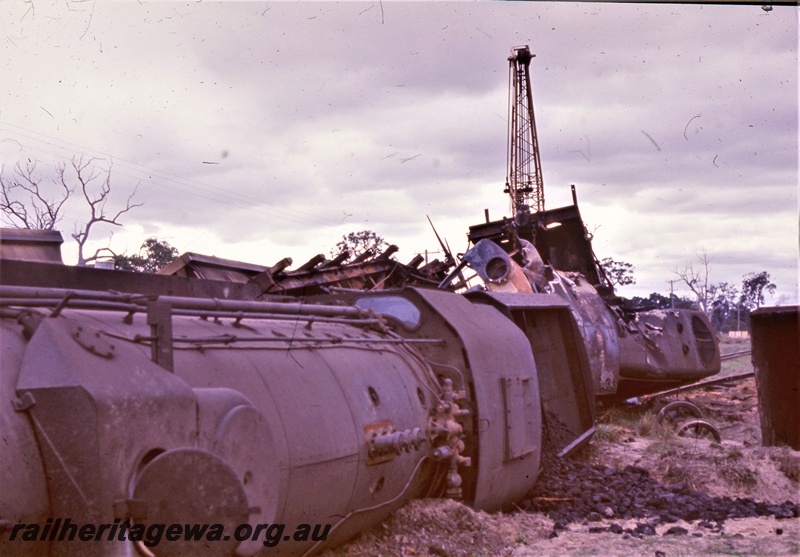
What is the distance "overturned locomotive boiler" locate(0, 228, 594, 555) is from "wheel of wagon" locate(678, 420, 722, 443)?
5422 millimetres

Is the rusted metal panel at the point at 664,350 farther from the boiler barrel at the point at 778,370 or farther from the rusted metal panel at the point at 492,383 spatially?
the rusted metal panel at the point at 492,383

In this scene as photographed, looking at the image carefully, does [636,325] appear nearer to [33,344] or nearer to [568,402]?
[568,402]

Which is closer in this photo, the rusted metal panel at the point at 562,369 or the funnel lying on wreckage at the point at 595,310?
the rusted metal panel at the point at 562,369

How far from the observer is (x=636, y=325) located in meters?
14.9

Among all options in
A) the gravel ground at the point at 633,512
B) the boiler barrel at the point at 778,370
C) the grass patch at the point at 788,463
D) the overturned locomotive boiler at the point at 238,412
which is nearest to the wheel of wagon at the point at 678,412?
the gravel ground at the point at 633,512

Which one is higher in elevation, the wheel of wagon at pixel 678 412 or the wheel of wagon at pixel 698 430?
the wheel of wagon at pixel 678 412

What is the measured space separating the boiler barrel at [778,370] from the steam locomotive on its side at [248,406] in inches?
90.4

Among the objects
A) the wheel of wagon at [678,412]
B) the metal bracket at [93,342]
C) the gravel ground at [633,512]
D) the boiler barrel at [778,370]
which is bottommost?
the gravel ground at [633,512]

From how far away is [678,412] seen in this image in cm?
1391

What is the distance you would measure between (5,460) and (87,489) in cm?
32

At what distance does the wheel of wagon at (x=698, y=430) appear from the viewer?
12.5m

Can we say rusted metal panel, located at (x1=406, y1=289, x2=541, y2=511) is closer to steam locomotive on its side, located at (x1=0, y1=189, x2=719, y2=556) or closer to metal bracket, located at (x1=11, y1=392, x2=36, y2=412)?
steam locomotive on its side, located at (x1=0, y1=189, x2=719, y2=556)

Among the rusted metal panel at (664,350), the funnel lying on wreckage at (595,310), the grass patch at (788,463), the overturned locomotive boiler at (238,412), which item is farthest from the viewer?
the rusted metal panel at (664,350)

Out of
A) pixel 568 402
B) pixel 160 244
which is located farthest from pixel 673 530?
pixel 160 244
